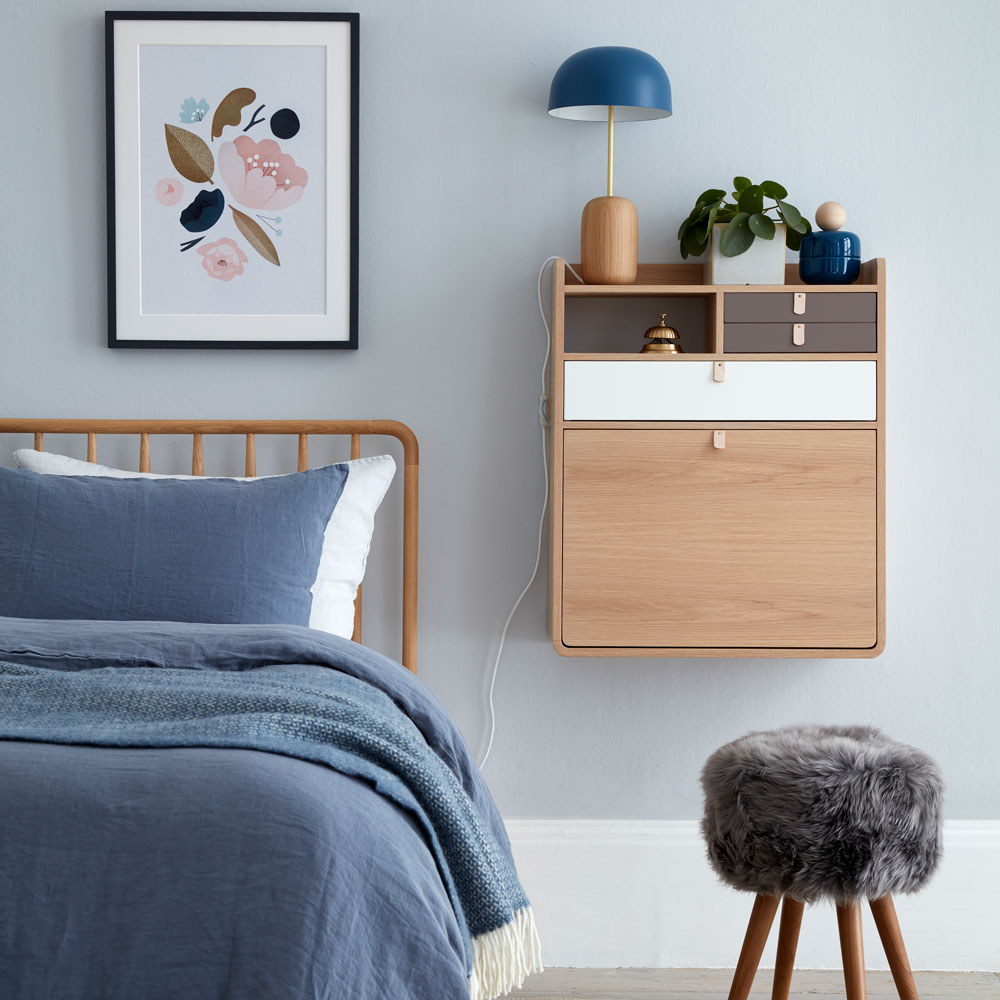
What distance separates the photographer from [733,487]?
74.8 inches

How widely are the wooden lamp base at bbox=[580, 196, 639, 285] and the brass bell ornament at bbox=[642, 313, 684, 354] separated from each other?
112 millimetres

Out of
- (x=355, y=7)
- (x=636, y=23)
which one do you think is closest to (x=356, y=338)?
(x=355, y=7)

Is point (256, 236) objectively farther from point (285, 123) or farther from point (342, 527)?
point (342, 527)

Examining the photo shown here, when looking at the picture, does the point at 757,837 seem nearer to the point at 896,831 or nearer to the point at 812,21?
the point at 896,831

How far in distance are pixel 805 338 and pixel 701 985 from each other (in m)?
1.29

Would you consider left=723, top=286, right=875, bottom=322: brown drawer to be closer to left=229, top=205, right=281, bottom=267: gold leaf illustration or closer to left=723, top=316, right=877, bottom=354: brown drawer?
left=723, top=316, right=877, bottom=354: brown drawer

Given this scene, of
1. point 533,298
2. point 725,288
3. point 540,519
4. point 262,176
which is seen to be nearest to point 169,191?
point 262,176

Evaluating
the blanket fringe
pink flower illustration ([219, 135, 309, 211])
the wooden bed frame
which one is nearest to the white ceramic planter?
the wooden bed frame

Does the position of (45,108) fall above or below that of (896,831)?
above

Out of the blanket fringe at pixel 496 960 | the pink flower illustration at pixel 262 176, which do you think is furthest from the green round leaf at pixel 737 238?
the blanket fringe at pixel 496 960

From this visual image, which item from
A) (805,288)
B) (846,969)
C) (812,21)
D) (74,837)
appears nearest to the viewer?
(74,837)

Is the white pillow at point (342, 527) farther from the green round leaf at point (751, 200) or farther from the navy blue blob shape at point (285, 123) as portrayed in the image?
the green round leaf at point (751, 200)

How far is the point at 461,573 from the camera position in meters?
2.14

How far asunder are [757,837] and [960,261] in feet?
4.35
